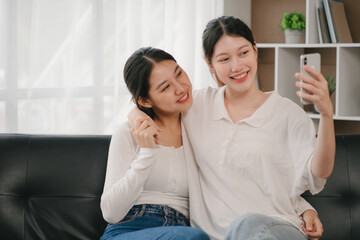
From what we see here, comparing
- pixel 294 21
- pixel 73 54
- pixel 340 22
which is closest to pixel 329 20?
pixel 340 22

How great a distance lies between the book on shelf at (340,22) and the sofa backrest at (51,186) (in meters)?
1.73

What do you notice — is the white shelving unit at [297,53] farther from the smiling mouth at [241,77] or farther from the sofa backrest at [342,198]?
the smiling mouth at [241,77]

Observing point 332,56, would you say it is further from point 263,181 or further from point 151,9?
point 263,181

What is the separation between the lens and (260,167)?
152cm

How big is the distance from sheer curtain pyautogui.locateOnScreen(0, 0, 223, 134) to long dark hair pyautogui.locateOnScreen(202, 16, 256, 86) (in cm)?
66

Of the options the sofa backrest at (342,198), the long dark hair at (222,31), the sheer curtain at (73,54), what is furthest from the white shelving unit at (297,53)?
the long dark hair at (222,31)

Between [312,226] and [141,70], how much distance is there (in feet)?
2.59

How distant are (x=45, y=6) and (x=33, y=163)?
0.95 meters

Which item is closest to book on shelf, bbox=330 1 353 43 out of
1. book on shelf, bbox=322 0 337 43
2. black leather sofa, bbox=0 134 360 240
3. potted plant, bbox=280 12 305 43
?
book on shelf, bbox=322 0 337 43

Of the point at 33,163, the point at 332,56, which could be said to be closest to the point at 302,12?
the point at 332,56

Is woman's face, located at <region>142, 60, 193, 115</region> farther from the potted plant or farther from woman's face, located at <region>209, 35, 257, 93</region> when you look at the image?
the potted plant

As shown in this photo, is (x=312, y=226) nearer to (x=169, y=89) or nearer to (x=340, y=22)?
(x=169, y=89)

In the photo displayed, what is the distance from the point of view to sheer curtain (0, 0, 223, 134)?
230 centimetres

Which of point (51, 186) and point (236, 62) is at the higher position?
point (236, 62)
